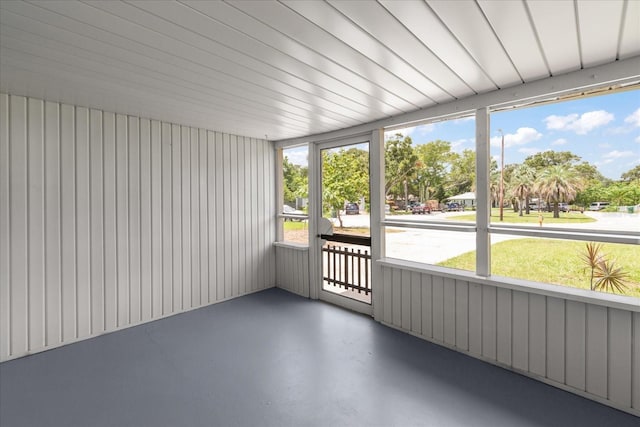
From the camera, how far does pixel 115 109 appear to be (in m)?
2.93

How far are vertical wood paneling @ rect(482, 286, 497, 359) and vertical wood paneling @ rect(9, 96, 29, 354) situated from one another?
4.02m

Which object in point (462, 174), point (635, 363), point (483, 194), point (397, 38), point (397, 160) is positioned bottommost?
point (635, 363)

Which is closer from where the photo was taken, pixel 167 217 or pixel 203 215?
pixel 167 217

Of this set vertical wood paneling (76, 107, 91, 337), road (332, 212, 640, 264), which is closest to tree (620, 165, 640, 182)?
road (332, 212, 640, 264)

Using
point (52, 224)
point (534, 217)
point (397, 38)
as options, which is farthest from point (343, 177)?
point (52, 224)

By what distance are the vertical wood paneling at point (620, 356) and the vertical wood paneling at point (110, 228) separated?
168 inches

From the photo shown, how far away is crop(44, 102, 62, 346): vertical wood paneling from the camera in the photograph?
2.69 meters

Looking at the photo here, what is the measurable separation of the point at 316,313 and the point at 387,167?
1.95 metres

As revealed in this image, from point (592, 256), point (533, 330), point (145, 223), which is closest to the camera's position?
point (592, 256)

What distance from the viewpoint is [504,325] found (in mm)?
2402

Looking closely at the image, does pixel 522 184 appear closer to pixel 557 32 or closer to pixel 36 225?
pixel 557 32

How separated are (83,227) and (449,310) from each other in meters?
3.64

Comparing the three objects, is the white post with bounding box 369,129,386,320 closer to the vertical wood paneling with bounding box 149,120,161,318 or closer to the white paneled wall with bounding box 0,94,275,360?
the white paneled wall with bounding box 0,94,275,360

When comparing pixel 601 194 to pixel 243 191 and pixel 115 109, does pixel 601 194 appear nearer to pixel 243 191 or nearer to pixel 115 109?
pixel 243 191
